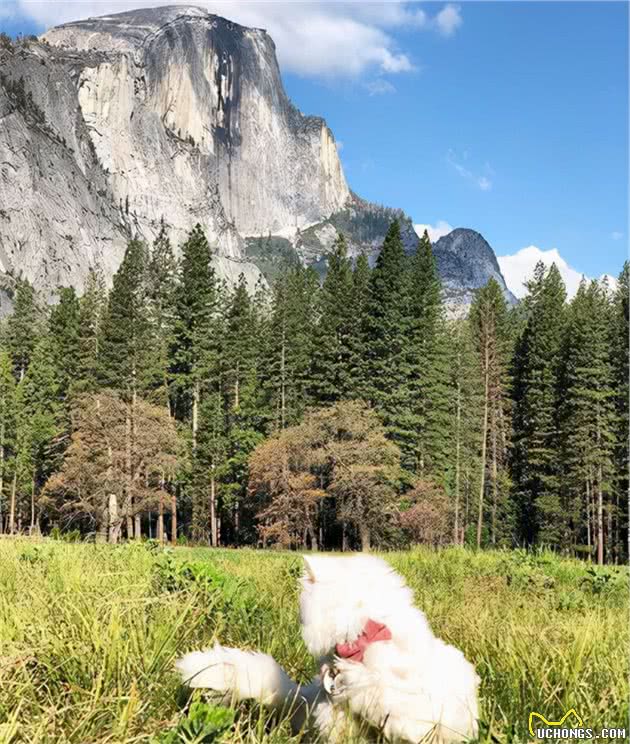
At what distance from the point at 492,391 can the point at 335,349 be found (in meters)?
11.7

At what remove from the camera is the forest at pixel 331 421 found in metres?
33.7

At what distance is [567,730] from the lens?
219 cm

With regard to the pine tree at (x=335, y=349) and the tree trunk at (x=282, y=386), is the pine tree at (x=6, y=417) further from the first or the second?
the pine tree at (x=335, y=349)

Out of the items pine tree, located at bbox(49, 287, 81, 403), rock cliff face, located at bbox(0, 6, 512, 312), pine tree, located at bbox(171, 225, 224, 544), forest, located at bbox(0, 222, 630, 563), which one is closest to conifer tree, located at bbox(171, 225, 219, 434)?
pine tree, located at bbox(171, 225, 224, 544)

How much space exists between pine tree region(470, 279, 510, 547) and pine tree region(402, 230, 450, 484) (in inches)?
103

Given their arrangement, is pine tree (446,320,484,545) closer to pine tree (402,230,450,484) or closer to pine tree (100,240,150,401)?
pine tree (402,230,450,484)

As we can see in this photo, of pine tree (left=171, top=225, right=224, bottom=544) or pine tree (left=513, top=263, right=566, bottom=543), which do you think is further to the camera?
pine tree (left=171, top=225, right=224, bottom=544)

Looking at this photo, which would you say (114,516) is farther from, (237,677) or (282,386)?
(237,677)

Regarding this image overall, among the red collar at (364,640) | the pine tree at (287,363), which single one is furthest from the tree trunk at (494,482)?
the red collar at (364,640)

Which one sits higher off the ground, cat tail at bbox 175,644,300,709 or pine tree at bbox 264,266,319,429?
pine tree at bbox 264,266,319,429

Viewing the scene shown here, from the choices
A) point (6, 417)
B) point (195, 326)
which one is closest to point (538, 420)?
point (195, 326)

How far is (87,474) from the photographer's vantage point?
107ft

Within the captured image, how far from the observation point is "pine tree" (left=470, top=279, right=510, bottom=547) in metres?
40.0

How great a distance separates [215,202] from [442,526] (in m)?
145
